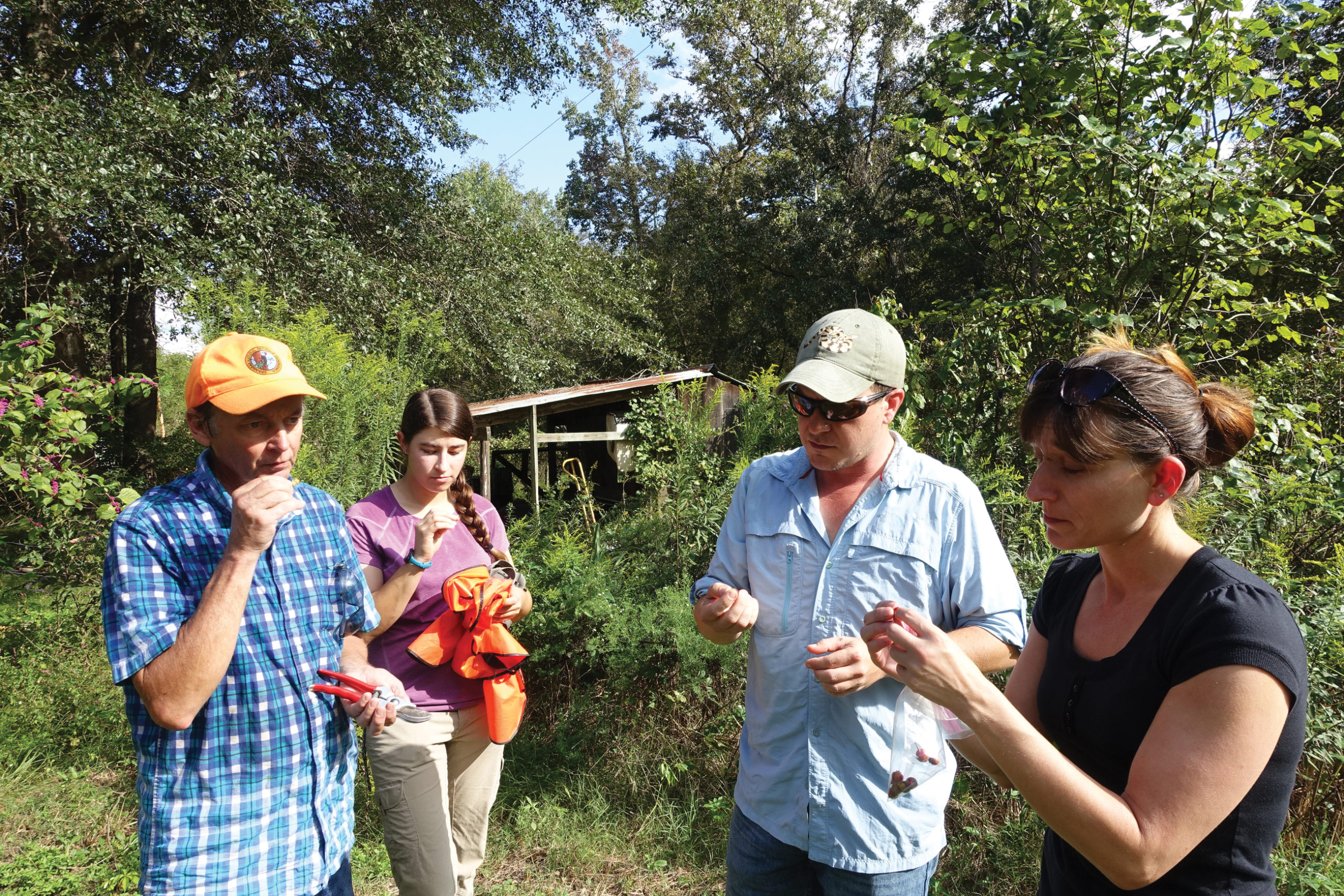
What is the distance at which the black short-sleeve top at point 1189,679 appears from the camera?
1183 millimetres

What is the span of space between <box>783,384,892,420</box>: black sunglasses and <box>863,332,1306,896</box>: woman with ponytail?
50 cm

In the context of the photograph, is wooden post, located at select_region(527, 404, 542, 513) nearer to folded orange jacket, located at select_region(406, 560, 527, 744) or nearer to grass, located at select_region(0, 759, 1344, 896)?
grass, located at select_region(0, 759, 1344, 896)

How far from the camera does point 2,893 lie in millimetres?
3322

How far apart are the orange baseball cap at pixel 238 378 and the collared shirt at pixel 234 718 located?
0.18 meters

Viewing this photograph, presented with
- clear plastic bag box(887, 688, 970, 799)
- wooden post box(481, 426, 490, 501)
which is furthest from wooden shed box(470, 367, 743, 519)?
clear plastic bag box(887, 688, 970, 799)

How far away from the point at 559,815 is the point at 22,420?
11.5 ft

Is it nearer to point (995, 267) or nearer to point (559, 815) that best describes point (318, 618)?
point (559, 815)

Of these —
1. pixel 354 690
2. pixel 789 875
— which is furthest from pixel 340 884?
pixel 789 875

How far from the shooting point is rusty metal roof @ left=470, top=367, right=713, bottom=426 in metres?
10.2

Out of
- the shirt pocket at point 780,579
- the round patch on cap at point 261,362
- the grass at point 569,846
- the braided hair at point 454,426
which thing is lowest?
the grass at point 569,846

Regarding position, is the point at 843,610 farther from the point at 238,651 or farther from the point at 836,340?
the point at 238,651

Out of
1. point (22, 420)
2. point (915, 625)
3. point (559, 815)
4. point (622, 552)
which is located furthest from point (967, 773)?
point (22, 420)

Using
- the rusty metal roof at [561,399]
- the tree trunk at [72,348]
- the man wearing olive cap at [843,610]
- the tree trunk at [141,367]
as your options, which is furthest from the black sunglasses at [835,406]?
the tree trunk at [72,348]

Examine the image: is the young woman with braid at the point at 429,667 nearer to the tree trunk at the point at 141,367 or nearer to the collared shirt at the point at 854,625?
the collared shirt at the point at 854,625
